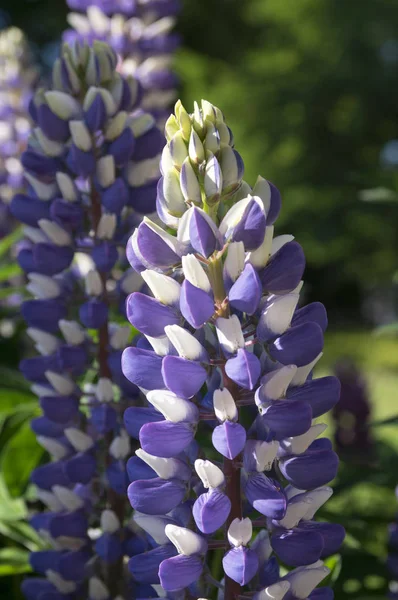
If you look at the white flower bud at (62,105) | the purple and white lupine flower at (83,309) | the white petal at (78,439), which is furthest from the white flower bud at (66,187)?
the white petal at (78,439)

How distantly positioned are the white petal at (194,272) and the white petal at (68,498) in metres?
0.53

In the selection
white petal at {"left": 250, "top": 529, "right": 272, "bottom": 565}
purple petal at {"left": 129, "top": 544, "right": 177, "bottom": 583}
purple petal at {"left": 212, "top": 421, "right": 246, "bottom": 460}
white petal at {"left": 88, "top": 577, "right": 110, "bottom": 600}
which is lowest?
white petal at {"left": 88, "top": 577, "right": 110, "bottom": 600}

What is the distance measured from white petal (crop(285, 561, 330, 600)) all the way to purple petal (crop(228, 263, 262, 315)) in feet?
1.02

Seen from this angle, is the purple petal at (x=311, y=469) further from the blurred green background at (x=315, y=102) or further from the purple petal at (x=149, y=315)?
the blurred green background at (x=315, y=102)

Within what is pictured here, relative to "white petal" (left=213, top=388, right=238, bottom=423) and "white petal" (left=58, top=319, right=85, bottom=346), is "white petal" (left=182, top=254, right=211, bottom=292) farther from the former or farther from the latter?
"white petal" (left=58, top=319, right=85, bottom=346)

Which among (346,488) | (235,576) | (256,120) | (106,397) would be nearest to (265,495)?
(235,576)

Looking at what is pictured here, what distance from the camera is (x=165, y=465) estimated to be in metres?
0.92

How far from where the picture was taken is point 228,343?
2.88 ft

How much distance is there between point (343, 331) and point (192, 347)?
13676mm

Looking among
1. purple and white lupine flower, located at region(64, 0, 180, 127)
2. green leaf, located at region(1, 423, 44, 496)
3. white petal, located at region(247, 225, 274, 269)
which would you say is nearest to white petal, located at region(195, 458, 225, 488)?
white petal, located at region(247, 225, 274, 269)

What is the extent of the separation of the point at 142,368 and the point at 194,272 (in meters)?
0.13

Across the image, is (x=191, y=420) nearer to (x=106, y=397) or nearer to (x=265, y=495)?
(x=265, y=495)

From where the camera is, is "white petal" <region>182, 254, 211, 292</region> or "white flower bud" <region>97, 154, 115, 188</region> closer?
"white petal" <region>182, 254, 211, 292</region>

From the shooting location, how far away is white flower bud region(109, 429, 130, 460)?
1.23m
